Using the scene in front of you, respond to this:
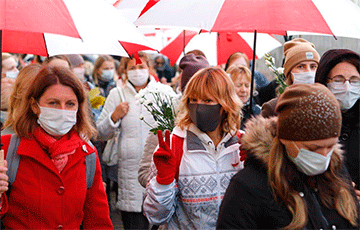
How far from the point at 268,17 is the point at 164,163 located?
1301 mm

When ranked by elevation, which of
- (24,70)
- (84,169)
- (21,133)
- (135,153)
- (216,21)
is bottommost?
(135,153)

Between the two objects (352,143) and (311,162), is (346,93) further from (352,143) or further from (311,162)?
(311,162)

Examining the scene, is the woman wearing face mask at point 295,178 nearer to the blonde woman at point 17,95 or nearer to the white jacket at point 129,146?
the blonde woman at point 17,95

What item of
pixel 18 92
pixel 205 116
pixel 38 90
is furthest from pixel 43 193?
pixel 205 116

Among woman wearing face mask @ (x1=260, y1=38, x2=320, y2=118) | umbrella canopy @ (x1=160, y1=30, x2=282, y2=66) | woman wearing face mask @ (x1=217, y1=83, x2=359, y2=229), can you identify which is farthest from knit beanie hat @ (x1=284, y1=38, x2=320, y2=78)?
umbrella canopy @ (x1=160, y1=30, x2=282, y2=66)

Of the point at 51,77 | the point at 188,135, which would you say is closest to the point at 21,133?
the point at 51,77

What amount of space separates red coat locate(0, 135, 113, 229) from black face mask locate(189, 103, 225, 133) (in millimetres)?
778

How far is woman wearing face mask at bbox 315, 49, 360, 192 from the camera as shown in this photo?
3.75m

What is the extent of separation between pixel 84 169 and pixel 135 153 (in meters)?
2.71

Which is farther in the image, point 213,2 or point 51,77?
point 213,2

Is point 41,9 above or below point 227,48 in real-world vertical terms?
above

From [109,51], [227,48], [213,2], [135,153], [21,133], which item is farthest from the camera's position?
[227,48]

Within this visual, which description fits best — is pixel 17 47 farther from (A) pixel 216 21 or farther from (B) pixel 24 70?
(A) pixel 216 21

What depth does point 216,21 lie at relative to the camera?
3996 mm
